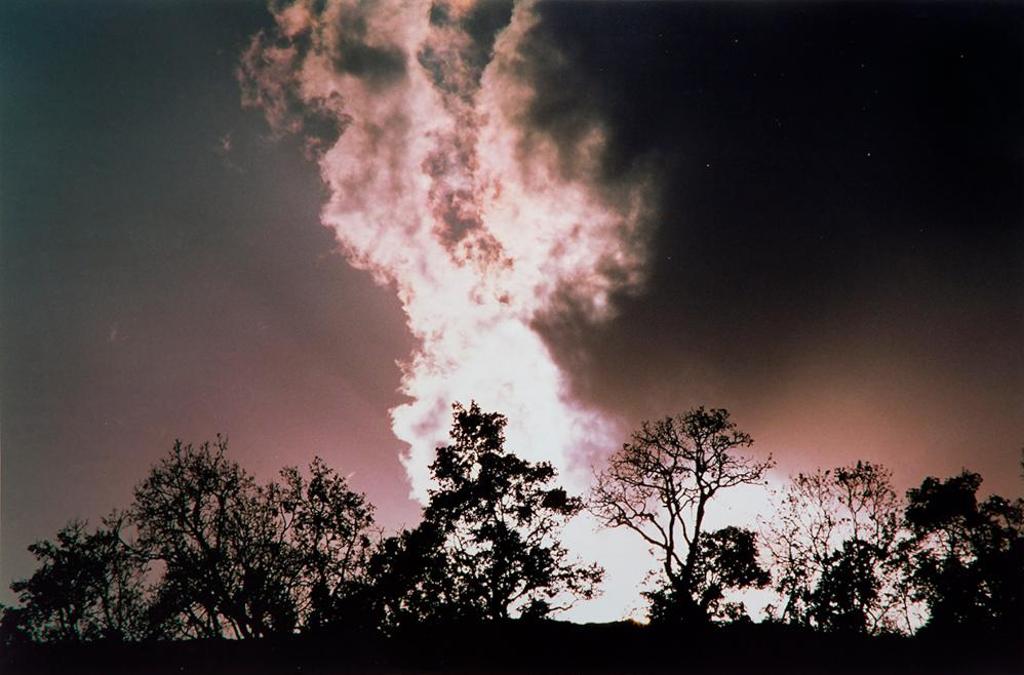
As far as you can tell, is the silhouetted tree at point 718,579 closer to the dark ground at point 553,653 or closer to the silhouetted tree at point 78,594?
the dark ground at point 553,653

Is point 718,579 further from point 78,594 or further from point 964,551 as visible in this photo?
point 78,594

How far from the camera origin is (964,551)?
31203 millimetres

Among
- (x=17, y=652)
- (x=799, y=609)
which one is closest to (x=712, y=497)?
(x=799, y=609)

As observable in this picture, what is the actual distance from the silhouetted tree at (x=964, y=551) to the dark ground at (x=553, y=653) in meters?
5.82

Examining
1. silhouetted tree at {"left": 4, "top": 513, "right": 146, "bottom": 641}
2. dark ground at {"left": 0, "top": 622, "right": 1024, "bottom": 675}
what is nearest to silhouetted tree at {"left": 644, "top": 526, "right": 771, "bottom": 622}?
dark ground at {"left": 0, "top": 622, "right": 1024, "bottom": 675}

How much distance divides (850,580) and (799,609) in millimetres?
4160

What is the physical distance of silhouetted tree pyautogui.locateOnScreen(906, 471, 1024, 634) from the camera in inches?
1142

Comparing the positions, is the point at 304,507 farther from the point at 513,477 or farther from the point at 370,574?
the point at 513,477

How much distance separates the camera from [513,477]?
2817cm

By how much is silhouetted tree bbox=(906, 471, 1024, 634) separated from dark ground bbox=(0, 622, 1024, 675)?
5.82 meters

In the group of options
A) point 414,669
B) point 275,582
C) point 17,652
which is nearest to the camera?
point 414,669

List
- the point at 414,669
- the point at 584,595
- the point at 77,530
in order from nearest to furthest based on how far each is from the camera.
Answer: the point at 414,669
the point at 584,595
the point at 77,530

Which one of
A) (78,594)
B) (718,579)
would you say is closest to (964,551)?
(718,579)

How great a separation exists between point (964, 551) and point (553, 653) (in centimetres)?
2897
